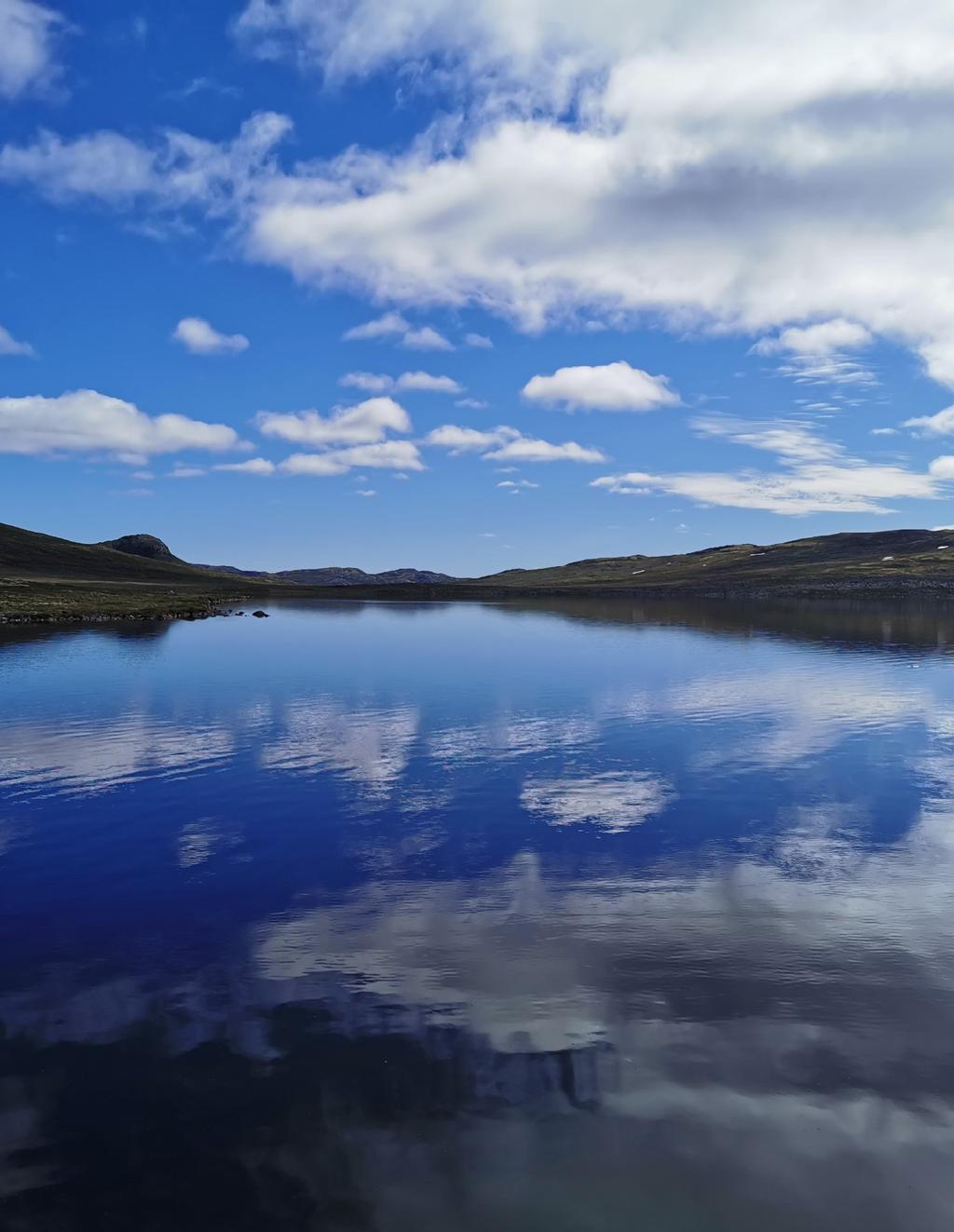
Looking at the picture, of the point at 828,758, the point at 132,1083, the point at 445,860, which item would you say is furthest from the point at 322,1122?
the point at 828,758

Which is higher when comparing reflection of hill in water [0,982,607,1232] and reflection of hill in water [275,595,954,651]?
reflection of hill in water [275,595,954,651]

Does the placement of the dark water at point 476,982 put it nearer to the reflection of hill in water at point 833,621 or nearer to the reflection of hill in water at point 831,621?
the reflection of hill in water at point 831,621

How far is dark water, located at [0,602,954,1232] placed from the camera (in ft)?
28.7

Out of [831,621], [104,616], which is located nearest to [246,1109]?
[831,621]

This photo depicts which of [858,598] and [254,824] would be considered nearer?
[254,824]

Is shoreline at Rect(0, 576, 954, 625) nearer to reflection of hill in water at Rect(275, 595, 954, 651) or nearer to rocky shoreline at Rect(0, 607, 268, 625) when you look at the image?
rocky shoreline at Rect(0, 607, 268, 625)

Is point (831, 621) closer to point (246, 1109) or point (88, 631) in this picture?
point (88, 631)

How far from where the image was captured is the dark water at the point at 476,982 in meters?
8.75

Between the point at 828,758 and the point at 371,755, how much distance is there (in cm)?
1744

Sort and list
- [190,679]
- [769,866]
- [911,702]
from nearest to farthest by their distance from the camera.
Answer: [769,866] < [911,702] < [190,679]

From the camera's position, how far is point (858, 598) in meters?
166

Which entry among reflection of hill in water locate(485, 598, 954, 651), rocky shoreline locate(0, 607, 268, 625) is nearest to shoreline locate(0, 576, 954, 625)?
rocky shoreline locate(0, 607, 268, 625)

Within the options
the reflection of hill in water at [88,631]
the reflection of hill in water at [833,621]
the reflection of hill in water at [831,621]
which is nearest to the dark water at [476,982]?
the reflection of hill in water at [88,631]

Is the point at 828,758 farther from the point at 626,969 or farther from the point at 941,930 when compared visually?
the point at 626,969
